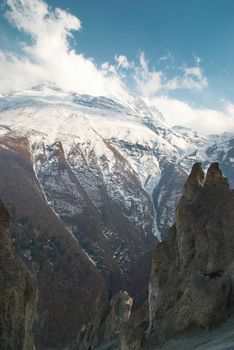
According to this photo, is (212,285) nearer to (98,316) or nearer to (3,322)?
(3,322)

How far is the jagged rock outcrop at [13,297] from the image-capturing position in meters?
31.9

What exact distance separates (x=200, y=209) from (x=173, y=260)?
253 inches

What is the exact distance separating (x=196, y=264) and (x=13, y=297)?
1711 cm

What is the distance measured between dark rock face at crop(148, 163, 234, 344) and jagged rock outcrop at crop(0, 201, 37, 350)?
35.3 ft

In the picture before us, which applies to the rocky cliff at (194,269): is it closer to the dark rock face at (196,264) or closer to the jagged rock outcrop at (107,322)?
the dark rock face at (196,264)

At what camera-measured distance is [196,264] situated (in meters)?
42.4

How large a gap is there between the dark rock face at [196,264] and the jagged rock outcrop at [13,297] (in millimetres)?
10768

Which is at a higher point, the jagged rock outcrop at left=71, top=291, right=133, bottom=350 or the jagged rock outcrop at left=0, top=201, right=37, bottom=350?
the jagged rock outcrop at left=0, top=201, right=37, bottom=350

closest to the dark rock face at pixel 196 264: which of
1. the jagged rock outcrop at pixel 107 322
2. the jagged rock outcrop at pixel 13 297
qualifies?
the jagged rock outcrop at pixel 13 297

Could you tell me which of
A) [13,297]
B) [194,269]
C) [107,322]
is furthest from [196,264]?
[107,322]

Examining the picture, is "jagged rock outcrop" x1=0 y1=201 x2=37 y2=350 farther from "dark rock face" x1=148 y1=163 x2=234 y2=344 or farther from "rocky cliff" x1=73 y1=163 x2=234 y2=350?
"dark rock face" x1=148 y1=163 x2=234 y2=344

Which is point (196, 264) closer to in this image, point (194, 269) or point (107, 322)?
point (194, 269)

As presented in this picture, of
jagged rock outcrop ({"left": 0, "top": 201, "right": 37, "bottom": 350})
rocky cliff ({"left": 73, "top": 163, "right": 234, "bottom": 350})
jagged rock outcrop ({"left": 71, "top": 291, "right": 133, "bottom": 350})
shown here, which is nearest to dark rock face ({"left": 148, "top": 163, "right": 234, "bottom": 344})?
rocky cliff ({"left": 73, "top": 163, "right": 234, "bottom": 350})

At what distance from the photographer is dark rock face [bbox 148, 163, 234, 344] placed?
34156 millimetres
